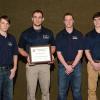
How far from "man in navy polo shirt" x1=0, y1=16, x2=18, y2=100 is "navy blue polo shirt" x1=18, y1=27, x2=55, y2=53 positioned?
216mm

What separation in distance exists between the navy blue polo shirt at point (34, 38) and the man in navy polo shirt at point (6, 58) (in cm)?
22

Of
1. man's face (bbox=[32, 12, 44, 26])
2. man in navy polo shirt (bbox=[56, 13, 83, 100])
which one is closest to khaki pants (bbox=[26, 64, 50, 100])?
man in navy polo shirt (bbox=[56, 13, 83, 100])

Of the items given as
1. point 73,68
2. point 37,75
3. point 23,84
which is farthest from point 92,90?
point 23,84

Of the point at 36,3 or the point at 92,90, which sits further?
the point at 36,3

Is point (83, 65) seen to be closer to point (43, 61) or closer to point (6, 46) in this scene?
point (43, 61)

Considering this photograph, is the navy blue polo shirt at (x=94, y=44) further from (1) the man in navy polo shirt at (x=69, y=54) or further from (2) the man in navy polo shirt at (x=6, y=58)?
(2) the man in navy polo shirt at (x=6, y=58)

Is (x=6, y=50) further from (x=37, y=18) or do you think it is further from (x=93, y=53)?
(x=93, y=53)

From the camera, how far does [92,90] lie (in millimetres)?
4113

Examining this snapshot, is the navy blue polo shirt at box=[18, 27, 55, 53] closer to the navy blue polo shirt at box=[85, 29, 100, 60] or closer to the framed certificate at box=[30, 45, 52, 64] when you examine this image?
the framed certificate at box=[30, 45, 52, 64]

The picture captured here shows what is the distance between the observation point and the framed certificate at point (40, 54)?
13.2 feet

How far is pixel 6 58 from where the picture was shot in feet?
12.5

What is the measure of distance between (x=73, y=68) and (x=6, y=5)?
5.35ft

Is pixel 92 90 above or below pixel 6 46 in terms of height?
below

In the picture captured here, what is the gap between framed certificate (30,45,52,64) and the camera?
4023mm
